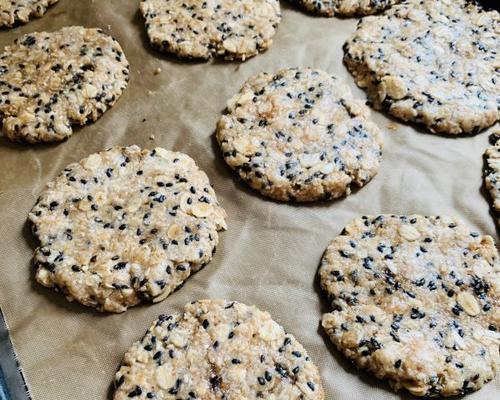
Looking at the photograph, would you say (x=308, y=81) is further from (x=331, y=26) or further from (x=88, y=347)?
(x=88, y=347)

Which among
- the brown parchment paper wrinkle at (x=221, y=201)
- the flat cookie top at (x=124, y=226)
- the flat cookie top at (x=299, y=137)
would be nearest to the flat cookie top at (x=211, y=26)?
the brown parchment paper wrinkle at (x=221, y=201)

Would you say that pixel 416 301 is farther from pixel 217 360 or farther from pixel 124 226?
pixel 124 226

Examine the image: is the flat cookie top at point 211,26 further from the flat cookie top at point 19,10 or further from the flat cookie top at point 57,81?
the flat cookie top at point 19,10

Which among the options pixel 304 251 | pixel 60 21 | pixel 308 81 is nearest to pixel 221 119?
pixel 308 81

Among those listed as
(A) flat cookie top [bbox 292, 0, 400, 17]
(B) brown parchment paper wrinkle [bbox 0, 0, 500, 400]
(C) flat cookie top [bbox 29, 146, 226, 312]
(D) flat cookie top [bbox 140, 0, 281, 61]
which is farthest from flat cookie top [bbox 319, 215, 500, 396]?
(A) flat cookie top [bbox 292, 0, 400, 17]

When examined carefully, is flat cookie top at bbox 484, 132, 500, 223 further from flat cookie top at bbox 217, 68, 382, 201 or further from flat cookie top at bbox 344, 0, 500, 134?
flat cookie top at bbox 217, 68, 382, 201

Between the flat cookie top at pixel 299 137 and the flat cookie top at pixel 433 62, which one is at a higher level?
the flat cookie top at pixel 433 62
